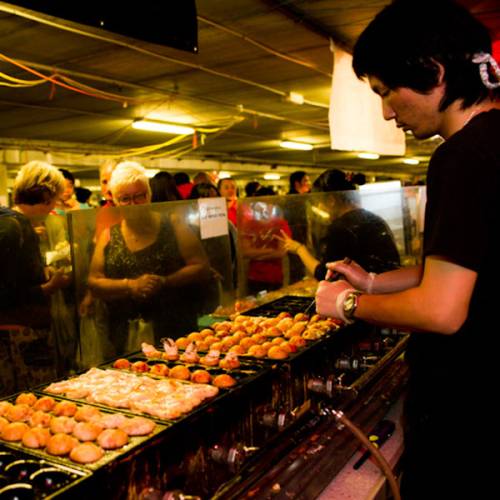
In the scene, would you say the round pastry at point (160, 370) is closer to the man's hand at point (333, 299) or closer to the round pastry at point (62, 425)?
the round pastry at point (62, 425)

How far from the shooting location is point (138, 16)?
220cm

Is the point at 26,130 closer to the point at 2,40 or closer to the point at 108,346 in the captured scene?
the point at 2,40

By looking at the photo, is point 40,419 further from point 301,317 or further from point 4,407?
point 301,317

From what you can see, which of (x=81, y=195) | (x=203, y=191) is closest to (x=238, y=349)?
(x=203, y=191)

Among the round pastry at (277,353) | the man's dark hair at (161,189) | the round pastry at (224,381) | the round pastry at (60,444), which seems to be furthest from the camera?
the man's dark hair at (161,189)

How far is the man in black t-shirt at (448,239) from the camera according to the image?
4.07 ft

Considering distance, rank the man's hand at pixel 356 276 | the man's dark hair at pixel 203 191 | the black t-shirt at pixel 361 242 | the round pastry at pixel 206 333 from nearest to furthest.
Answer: the man's hand at pixel 356 276 < the round pastry at pixel 206 333 < the black t-shirt at pixel 361 242 < the man's dark hair at pixel 203 191

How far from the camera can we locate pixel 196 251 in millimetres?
3182

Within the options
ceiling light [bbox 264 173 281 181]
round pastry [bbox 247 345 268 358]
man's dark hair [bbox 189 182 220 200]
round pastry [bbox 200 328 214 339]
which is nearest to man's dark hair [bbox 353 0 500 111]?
round pastry [bbox 247 345 268 358]

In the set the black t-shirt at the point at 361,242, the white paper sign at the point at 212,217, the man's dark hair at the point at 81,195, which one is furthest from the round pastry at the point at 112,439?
the man's dark hair at the point at 81,195

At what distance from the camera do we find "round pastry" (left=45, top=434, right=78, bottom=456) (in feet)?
4.82

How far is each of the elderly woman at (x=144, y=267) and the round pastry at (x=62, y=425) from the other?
0.99 metres

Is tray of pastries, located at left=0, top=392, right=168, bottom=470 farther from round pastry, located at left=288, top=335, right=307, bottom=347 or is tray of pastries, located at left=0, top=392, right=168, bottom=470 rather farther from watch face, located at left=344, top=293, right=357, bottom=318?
round pastry, located at left=288, top=335, right=307, bottom=347

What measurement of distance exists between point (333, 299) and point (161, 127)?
9.12 meters
